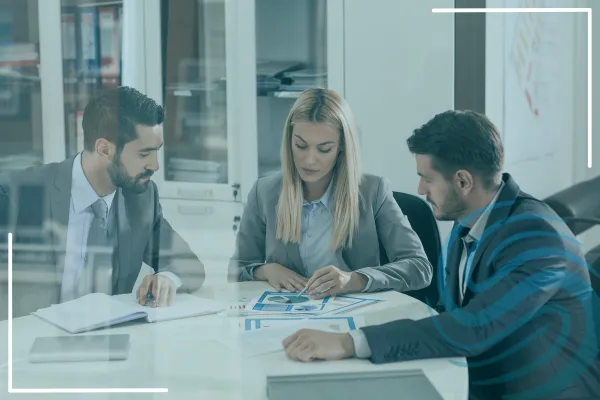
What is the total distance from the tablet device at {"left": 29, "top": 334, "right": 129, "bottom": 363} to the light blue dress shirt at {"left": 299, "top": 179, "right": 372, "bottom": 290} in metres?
0.70

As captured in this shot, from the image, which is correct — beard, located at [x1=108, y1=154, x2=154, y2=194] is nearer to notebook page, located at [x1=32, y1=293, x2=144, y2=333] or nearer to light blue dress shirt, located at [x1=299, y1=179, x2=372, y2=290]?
notebook page, located at [x1=32, y1=293, x2=144, y2=333]

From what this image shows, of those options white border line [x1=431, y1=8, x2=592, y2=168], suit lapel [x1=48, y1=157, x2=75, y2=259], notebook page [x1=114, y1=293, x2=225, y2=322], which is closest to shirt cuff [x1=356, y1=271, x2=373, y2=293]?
notebook page [x1=114, y1=293, x2=225, y2=322]

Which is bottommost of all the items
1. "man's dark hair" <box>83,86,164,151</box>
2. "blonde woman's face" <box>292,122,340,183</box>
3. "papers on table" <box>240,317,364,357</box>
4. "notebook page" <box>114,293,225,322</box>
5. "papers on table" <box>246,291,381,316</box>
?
"papers on table" <box>240,317,364,357</box>

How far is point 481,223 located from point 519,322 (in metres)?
0.23

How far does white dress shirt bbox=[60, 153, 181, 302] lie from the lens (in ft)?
5.68

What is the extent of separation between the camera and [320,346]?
1.28 meters

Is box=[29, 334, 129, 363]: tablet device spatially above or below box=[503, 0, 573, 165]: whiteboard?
below

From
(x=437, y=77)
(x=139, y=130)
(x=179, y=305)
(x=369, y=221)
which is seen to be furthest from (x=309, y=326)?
(x=437, y=77)

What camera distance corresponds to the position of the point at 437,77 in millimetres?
2395

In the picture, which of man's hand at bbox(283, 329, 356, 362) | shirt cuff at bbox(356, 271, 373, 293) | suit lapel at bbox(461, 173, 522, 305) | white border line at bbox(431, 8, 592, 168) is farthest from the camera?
white border line at bbox(431, 8, 592, 168)

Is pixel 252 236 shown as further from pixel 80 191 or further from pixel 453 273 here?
pixel 453 273

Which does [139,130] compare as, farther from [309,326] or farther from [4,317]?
[309,326]

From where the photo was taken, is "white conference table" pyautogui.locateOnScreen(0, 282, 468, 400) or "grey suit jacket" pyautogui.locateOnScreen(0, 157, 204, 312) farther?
Answer: "grey suit jacket" pyautogui.locateOnScreen(0, 157, 204, 312)

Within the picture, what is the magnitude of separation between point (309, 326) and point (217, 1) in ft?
4.05
